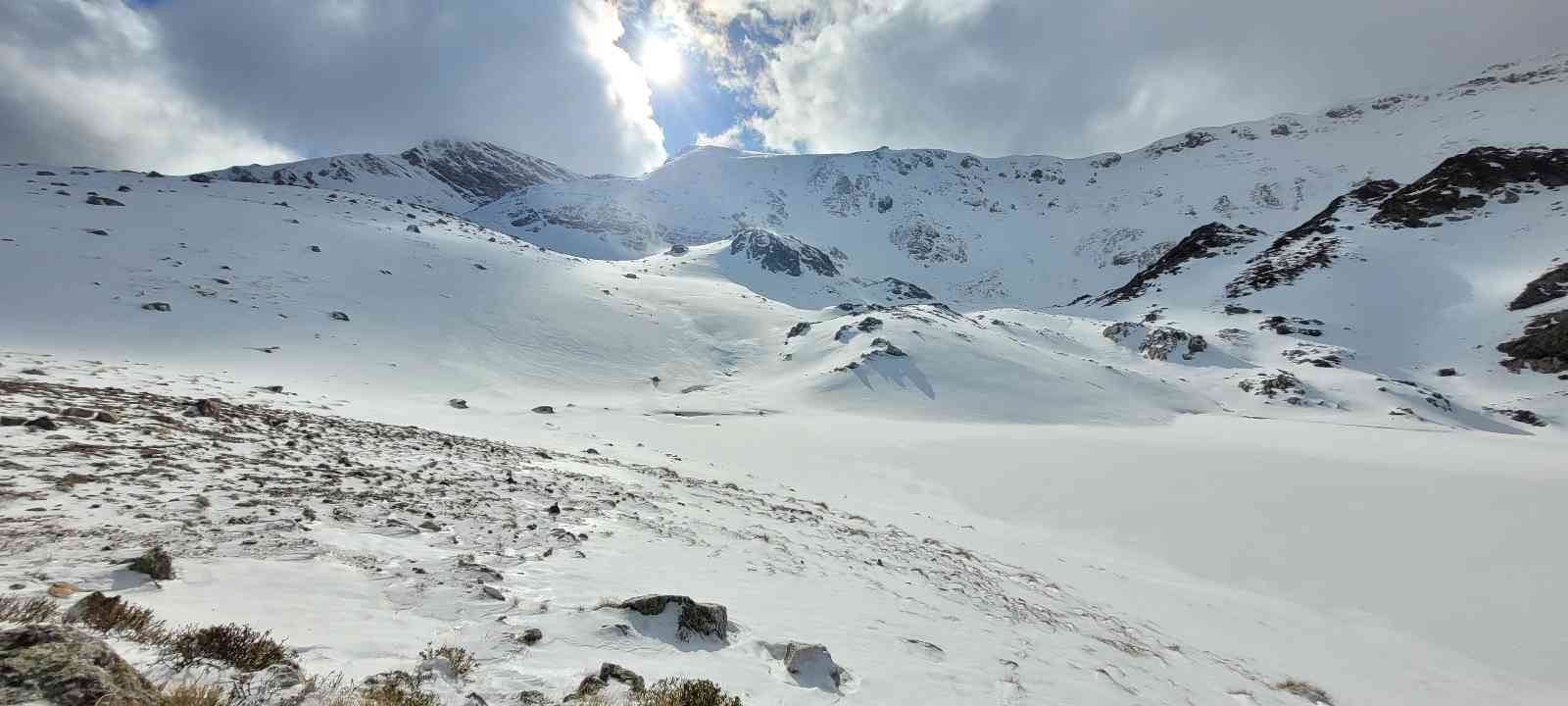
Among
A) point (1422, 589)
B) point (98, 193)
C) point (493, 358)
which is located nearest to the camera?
point (1422, 589)

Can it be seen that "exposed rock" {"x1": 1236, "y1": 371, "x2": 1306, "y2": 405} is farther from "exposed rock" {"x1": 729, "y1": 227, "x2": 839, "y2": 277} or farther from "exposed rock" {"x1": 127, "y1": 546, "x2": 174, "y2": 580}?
"exposed rock" {"x1": 729, "y1": 227, "x2": 839, "y2": 277}

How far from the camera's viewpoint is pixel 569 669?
4.38 meters

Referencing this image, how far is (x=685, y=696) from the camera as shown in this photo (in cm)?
402

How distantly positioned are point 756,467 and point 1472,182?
4570 inches

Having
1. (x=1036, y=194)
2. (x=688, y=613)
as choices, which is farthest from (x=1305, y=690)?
(x=1036, y=194)

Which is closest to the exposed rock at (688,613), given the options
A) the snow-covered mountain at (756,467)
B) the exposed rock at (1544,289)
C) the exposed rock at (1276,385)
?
the snow-covered mountain at (756,467)

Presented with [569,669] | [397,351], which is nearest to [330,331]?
[397,351]

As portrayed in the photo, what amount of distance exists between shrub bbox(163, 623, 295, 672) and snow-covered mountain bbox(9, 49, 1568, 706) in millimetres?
149

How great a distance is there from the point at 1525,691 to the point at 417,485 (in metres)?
17.0

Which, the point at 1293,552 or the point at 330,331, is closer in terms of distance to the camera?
the point at 1293,552

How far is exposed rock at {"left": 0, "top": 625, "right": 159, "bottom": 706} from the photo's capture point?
248cm

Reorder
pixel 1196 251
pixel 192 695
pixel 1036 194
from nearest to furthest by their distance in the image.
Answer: pixel 192 695 < pixel 1196 251 < pixel 1036 194

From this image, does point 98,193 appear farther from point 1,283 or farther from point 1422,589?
point 1422,589

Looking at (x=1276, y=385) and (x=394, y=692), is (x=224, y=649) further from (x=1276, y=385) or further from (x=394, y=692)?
(x=1276, y=385)
